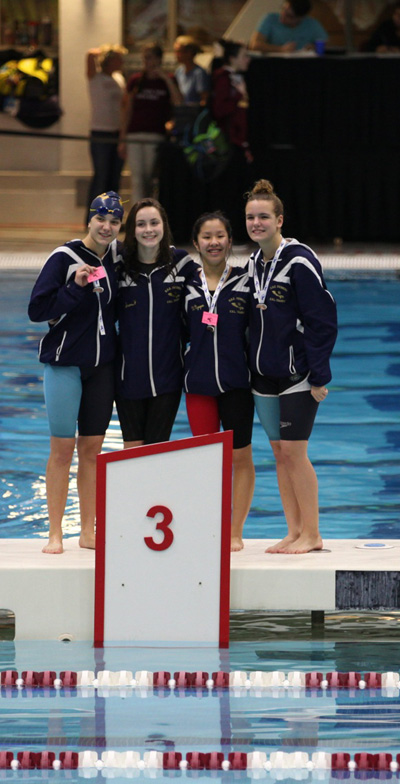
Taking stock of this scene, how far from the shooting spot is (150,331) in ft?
16.1

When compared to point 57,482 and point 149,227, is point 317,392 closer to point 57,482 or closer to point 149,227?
point 149,227

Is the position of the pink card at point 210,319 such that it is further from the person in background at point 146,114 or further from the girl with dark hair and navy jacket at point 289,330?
the person in background at point 146,114

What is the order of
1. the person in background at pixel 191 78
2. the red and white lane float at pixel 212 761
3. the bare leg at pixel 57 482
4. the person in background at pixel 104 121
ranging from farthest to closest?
1. the person in background at pixel 104 121
2. the person in background at pixel 191 78
3. the bare leg at pixel 57 482
4. the red and white lane float at pixel 212 761

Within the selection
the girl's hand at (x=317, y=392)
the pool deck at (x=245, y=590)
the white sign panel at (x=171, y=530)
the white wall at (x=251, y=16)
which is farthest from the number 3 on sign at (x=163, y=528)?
the white wall at (x=251, y=16)

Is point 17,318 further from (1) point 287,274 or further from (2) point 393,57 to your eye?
(1) point 287,274

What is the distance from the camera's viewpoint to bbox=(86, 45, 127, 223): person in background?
47.6 ft

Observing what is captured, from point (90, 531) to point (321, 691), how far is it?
4.12ft

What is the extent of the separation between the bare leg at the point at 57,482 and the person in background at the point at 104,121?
9.81m

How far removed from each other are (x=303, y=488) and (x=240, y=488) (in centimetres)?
26

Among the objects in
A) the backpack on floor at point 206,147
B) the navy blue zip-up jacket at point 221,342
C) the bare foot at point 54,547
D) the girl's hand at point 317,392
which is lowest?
the bare foot at point 54,547

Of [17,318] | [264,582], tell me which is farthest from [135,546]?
[17,318]

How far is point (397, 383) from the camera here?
378 inches

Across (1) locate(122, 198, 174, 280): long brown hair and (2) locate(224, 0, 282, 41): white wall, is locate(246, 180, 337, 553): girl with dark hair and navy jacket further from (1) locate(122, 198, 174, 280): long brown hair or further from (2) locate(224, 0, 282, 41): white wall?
(2) locate(224, 0, 282, 41): white wall

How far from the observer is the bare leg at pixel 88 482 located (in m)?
5.01
